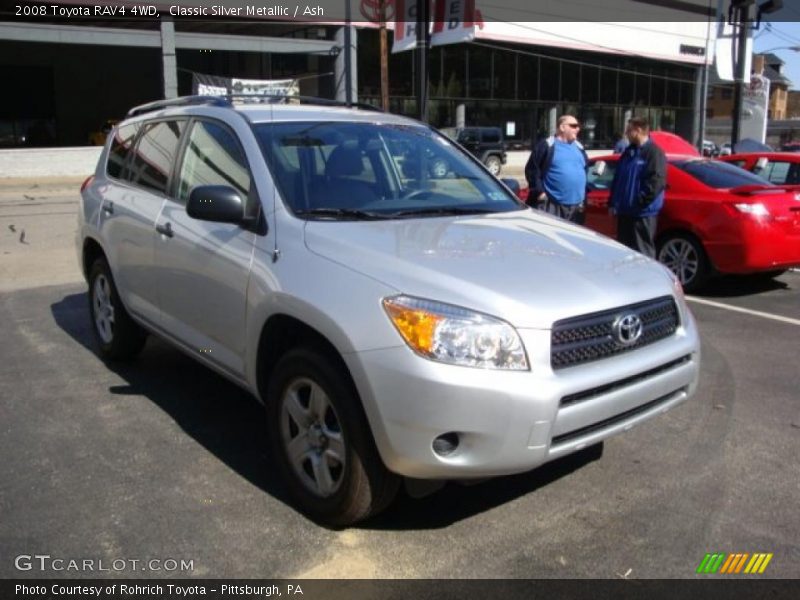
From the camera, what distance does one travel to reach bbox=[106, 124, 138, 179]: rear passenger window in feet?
17.4

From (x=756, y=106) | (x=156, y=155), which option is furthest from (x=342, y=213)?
(x=756, y=106)

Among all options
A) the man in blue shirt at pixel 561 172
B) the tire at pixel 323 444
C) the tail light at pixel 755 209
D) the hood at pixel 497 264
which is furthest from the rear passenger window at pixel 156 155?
the tail light at pixel 755 209

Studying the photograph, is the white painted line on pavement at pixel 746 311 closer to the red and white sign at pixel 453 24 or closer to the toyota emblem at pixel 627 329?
the toyota emblem at pixel 627 329

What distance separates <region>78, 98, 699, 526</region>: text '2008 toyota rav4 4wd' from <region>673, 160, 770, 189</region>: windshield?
425 centimetres

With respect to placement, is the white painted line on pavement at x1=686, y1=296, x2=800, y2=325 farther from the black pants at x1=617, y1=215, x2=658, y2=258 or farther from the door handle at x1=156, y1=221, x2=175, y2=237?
the door handle at x1=156, y1=221, x2=175, y2=237

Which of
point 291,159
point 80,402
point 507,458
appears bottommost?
point 80,402

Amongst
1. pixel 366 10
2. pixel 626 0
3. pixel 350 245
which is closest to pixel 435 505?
pixel 350 245

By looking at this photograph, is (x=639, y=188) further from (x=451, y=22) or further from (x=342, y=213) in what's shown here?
(x=451, y=22)

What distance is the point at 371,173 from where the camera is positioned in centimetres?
410

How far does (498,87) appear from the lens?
36344mm

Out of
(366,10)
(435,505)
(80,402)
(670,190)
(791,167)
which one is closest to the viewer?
(435,505)

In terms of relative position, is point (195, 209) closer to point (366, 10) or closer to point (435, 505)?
point (435, 505)

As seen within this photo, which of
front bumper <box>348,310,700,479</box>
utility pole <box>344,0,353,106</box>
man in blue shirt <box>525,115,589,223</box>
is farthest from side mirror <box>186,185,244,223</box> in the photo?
utility pole <box>344,0,353,106</box>

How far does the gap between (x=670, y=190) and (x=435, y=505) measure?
227 inches
